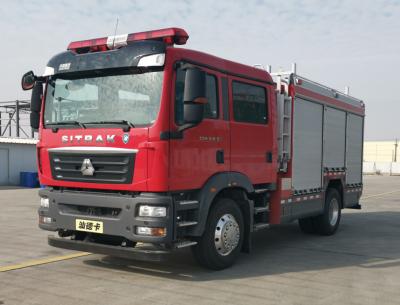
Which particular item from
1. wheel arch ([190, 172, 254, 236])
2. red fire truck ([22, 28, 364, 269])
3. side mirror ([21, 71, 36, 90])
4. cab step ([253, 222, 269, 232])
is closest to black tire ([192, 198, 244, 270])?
red fire truck ([22, 28, 364, 269])

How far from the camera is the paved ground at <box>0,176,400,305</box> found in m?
5.20

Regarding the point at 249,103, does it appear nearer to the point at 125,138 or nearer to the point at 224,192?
the point at 224,192

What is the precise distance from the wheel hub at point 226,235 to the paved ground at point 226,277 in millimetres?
316

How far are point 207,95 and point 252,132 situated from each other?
114cm

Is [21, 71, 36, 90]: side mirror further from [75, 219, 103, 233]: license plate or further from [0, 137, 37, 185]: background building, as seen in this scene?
[0, 137, 37, 185]: background building

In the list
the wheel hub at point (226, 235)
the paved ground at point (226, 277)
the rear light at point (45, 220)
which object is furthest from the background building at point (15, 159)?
the wheel hub at point (226, 235)

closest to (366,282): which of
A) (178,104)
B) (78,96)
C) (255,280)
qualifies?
(255,280)

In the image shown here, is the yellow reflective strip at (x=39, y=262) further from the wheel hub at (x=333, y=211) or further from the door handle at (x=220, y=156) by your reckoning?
the wheel hub at (x=333, y=211)

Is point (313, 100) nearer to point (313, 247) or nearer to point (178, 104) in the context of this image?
point (313, 247)

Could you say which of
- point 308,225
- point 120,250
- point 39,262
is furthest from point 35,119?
point 308,225

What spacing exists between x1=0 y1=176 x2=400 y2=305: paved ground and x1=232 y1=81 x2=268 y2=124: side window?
215 centimetres

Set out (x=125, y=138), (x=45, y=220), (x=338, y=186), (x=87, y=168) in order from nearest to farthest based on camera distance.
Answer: (x=125, y=138) → (x=87, y=168) → (x=45, y=220) → (x=338, y=186)

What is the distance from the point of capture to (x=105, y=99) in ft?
19.3

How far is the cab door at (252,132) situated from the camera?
21.6ft
